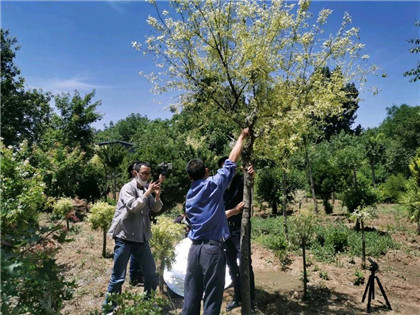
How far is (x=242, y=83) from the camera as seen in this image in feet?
14.2

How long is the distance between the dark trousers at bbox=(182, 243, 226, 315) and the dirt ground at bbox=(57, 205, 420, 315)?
2.73 feet

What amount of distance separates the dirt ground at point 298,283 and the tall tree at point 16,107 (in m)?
15.0

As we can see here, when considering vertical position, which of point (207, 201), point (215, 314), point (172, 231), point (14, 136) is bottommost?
point (215, 314)

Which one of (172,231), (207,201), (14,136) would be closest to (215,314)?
(207,201)

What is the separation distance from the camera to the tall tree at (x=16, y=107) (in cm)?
1973

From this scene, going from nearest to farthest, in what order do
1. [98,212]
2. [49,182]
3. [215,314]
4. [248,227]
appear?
[215,314], [248,227], [98,212], [49,182]

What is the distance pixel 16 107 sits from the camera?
67.8 ft

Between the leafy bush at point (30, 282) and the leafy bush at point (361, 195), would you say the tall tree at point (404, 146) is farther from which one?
the leafy bush at point (30, 282)

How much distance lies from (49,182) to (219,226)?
1411cm

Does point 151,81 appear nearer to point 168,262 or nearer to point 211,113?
point 211,113

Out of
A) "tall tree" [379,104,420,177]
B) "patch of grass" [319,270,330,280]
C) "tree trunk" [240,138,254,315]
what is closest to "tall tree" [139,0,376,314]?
Answer: "tree trunk" [240,138,254,315]

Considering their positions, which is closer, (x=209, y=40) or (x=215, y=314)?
(x=215, y=314)

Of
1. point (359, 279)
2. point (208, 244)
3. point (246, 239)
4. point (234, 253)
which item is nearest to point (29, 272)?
point (208, 244)

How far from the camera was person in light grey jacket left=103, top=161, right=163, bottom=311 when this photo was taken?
377 cm
